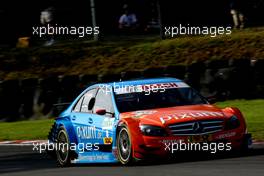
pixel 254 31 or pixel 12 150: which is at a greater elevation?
pixel 254 31

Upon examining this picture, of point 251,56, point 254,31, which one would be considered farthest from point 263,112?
point 254,31

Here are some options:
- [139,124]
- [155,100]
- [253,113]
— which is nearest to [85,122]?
[155,100]

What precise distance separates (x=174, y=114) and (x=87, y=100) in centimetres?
195

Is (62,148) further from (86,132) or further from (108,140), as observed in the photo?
(108,140)

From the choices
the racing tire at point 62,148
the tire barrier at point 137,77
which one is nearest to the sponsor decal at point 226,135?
the racing tire at point 62,148

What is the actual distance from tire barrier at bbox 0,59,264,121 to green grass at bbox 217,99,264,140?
0.28 m

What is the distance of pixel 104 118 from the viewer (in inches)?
461

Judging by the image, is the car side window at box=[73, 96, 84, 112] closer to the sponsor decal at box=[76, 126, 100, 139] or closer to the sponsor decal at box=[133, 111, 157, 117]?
the sponsor decal at box=[76, 126, 100, 139]

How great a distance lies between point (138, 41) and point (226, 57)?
11.4 feet

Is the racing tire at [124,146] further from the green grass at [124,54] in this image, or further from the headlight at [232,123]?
the green grass at [124,54]

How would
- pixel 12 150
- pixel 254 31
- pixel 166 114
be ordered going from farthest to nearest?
pixel 254 31 < pixel 12 150 < pixel 166 114

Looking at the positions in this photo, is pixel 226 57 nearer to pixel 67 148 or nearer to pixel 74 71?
pixel 74 71

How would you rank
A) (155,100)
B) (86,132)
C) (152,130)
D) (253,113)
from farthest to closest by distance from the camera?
1. (253,113)
2. (86,132)
3. (155,100)
4. (152,130)

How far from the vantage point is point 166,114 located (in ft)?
36.5
